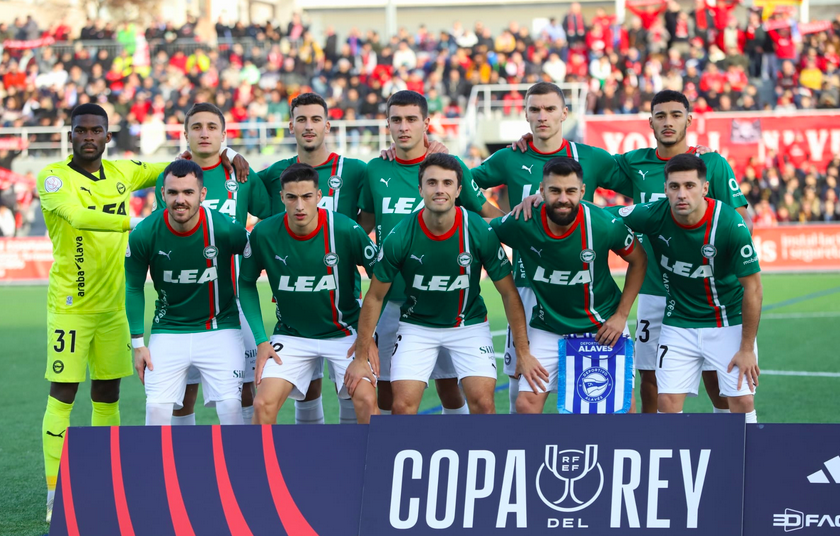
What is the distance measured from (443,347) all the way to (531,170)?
135 cm

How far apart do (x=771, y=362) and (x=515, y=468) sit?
6.64 meters

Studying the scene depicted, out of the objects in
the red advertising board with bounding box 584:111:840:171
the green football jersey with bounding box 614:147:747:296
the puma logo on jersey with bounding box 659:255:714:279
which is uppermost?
the red advertising board with bounding box 584:111:840:171

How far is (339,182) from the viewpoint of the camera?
6.32m

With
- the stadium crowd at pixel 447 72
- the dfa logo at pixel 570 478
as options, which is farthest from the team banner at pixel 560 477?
the stadium crowd at pixel 447 72

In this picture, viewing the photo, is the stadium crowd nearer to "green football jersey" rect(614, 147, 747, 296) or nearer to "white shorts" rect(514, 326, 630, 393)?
"green football jersey" rect(614, 147, 747, 296)

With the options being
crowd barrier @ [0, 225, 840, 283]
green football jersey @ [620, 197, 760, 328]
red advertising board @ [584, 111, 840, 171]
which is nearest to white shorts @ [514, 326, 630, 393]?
green football jersey @ [620, 197, 760, 328]

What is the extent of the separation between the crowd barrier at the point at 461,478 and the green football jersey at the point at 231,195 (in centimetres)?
190

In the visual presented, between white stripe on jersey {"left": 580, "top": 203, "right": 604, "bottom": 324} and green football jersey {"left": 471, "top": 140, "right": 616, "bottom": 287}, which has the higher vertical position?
green football jersey {"left": 471, "top": 140, "right": 616, "bottom": 287}

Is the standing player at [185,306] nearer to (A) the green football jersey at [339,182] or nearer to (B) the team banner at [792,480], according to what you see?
(A) the green football jersey at [339,182]

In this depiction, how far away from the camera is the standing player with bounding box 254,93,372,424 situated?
20.1 feet

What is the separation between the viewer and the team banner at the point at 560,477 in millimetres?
4348

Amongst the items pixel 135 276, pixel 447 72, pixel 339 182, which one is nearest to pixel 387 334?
pixel 339 182

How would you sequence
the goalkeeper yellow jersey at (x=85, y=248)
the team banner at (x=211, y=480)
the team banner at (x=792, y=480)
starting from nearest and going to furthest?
the team banner at (x=792, y=480) → the team banner at (x=211, y=480) → the goalkeeper yellow jersey at (x=85, y=248)

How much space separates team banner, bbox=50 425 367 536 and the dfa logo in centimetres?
89
